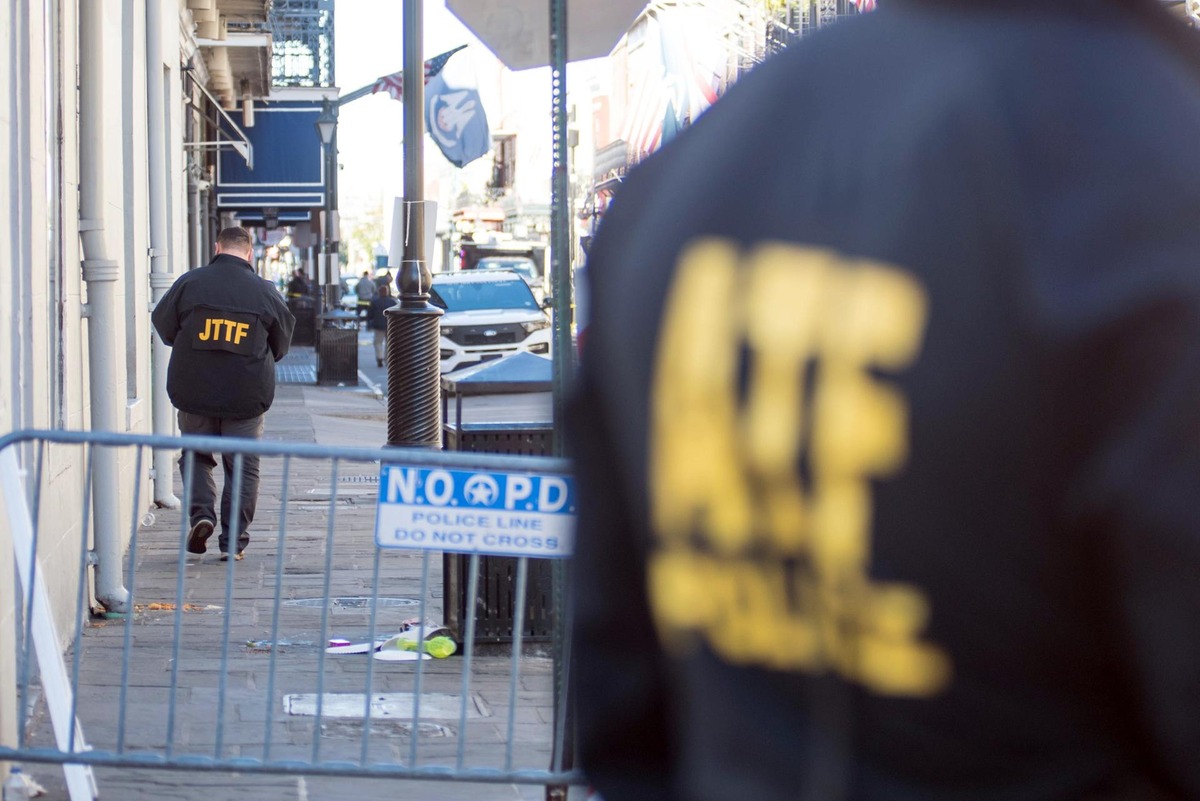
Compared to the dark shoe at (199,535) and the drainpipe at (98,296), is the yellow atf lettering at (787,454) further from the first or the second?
the dark shoe at (199,535)

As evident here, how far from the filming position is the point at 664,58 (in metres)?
16.2

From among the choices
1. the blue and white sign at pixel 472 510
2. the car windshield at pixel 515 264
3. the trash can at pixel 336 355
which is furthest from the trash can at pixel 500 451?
the car windshield at pixel 515 264

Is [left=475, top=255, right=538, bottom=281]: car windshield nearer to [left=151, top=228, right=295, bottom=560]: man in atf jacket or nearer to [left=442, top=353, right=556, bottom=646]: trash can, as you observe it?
[left=151, top=228, right=295, bottom=560]: man in atf jacket

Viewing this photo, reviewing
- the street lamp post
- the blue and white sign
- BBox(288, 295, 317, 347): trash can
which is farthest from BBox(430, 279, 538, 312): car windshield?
the blue and white sign

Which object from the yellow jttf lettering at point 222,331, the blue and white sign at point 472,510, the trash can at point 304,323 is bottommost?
the trash can at point 304,323

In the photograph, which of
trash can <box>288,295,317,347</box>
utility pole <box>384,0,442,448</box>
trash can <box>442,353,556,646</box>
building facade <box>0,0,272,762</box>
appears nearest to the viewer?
building facade <box>0,0,272,762</box>

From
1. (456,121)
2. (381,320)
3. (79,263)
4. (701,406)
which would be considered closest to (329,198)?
(381,320)

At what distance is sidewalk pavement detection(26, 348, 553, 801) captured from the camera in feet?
17.5

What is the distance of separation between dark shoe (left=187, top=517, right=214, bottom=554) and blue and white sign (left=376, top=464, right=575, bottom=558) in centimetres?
497

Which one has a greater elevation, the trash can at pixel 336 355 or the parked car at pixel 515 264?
the parked car at pixel 515 264

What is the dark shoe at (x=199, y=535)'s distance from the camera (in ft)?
30.6

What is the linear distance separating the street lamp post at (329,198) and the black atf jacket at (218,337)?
1699 cm

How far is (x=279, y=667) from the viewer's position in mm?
6871

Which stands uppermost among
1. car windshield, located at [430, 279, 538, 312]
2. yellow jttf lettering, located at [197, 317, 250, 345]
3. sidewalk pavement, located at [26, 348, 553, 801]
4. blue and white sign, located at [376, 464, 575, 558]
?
yellow jttf lettering, located at [197, 317, 250, 345]
